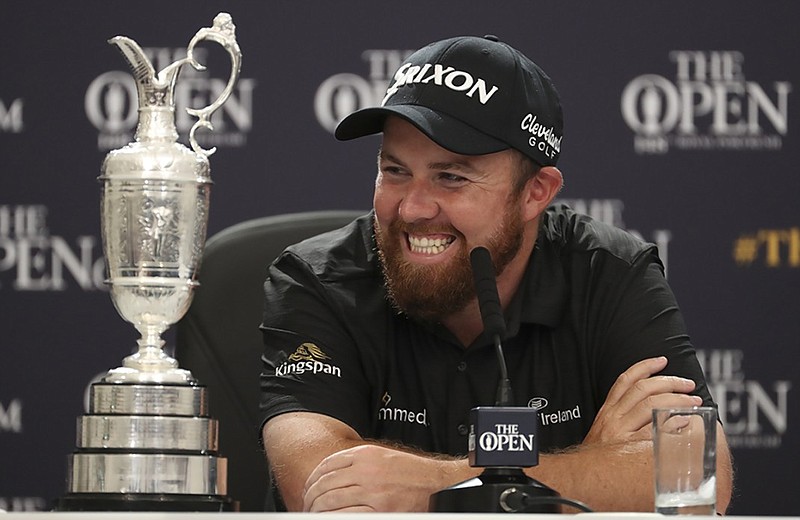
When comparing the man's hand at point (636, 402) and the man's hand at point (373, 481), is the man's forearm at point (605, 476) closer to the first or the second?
the man's hand at point (636, 402)

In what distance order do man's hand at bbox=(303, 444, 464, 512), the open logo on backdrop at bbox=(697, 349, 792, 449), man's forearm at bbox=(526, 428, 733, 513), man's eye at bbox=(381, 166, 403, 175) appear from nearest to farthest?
man's hand at bbox=(303, 444, 464, 512)
man's forearm at bbox=(526, 428, 733, 513)
man's eye at bbox=(381, 166, 403, 175)
the open logo on backdrop at bbox=(697, 349, 792, 449)

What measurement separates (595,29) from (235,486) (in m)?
1.56

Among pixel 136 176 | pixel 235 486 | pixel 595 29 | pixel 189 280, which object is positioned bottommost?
pixel 235 486

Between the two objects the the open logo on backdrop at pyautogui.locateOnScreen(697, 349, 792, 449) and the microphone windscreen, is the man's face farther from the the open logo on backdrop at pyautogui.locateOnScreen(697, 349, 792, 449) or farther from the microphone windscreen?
the the open logo on backdrop at pyautogui.locateOnScreen(697, 349, 792, 449)

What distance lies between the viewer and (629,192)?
11.2ft

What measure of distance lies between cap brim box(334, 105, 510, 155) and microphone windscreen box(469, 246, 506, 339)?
489 millimetres

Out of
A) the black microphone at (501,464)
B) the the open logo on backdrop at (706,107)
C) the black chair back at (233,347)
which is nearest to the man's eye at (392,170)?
the black chair back at (233,347)

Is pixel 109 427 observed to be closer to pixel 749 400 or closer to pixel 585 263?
pixel 585 263

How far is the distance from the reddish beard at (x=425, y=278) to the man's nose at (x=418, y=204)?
0.09ft

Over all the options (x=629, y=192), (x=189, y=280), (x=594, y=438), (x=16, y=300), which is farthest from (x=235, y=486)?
(x=629, y=192)

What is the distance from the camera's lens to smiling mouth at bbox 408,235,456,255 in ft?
7.52

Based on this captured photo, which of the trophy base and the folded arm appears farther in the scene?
the folded arm

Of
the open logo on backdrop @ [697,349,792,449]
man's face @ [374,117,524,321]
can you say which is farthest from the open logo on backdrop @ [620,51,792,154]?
man's face @ [374,117,524,321]

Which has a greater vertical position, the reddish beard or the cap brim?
the cap brim
